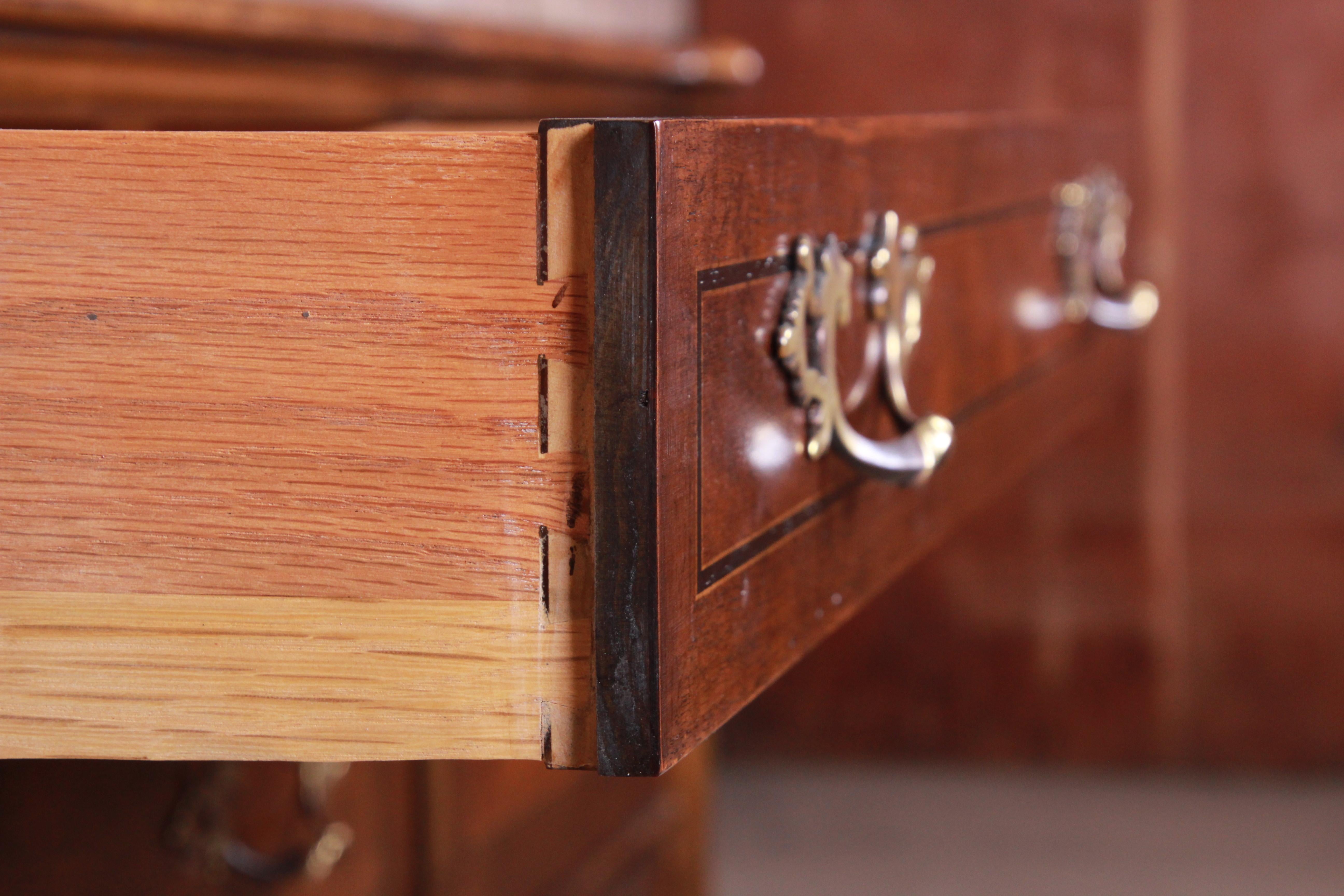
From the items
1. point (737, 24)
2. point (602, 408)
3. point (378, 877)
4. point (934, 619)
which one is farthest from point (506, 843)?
point (737, 24)

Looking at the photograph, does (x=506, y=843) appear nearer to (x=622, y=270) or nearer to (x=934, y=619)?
(x=622, y=270)

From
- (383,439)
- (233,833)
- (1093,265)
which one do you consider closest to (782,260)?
(383,439)

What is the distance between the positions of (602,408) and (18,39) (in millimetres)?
477

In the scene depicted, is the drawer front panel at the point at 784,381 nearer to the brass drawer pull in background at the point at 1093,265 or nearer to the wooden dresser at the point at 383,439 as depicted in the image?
the wooden dresser at the point at 383,439

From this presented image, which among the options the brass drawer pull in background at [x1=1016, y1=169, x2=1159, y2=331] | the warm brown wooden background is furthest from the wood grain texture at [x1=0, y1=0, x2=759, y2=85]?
the warm brown wooden background

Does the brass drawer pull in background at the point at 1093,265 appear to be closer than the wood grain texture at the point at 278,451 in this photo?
No

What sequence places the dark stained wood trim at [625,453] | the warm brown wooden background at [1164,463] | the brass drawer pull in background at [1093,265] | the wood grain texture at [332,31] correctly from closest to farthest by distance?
the dark stained wood trim at [625,453] → the wood grain texture at [332,31] → the brass drawer pull in background at [1093,265] → the warm brown wooden background at [1164,463]

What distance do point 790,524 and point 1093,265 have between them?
0.59 metres

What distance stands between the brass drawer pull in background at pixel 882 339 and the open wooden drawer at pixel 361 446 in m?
0.05

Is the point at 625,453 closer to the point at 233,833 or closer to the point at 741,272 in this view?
the point at 741,272

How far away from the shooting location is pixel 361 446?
0.38m

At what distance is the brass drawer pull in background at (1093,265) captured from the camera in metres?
0.89

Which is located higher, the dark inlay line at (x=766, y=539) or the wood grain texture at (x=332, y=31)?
the wood grain texture at (x=332, y=31)

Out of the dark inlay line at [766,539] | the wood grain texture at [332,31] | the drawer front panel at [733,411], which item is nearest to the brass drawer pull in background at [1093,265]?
the drawer front panel at [733,411]
